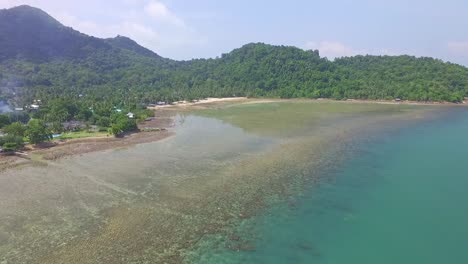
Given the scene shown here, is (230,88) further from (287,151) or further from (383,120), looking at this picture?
(287,151)

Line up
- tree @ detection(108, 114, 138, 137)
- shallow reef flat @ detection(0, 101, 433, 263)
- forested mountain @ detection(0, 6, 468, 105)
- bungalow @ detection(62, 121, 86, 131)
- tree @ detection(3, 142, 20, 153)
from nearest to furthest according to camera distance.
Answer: shallow reef flat @ detection(0, 101, 433, 263) → tree @ detection(3, 142, 20, 153) → tree @ detection(108, 114, 138, 137) → bungalow @ detection(62, 121, 86, 131) → forested mountain @ detection(0, 6, 468, 105)

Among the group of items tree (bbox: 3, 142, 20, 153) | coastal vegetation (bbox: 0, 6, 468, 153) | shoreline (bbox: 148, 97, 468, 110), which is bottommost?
tree (bbox: 3, 142, 20, 153)

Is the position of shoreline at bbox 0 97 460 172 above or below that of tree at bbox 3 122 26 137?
below

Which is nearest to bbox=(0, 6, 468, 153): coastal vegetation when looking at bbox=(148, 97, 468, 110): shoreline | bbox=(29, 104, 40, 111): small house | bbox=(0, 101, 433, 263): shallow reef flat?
bbox=(29, 104, 40, 111): small house

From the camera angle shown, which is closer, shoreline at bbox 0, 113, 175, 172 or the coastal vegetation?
shoreline at bbox 0, 113, 175, 172

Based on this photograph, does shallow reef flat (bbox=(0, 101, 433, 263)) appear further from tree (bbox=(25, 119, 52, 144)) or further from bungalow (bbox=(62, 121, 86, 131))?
bungalow (bbox=(62, 121, 86, 131))

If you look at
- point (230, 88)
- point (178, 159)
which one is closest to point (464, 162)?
point (178, 159)

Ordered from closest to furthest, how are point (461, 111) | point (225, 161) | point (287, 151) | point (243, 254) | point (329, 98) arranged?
point (243, 254), point (225, 161), point (287, 151), point (461, 111), point (329, 98)
